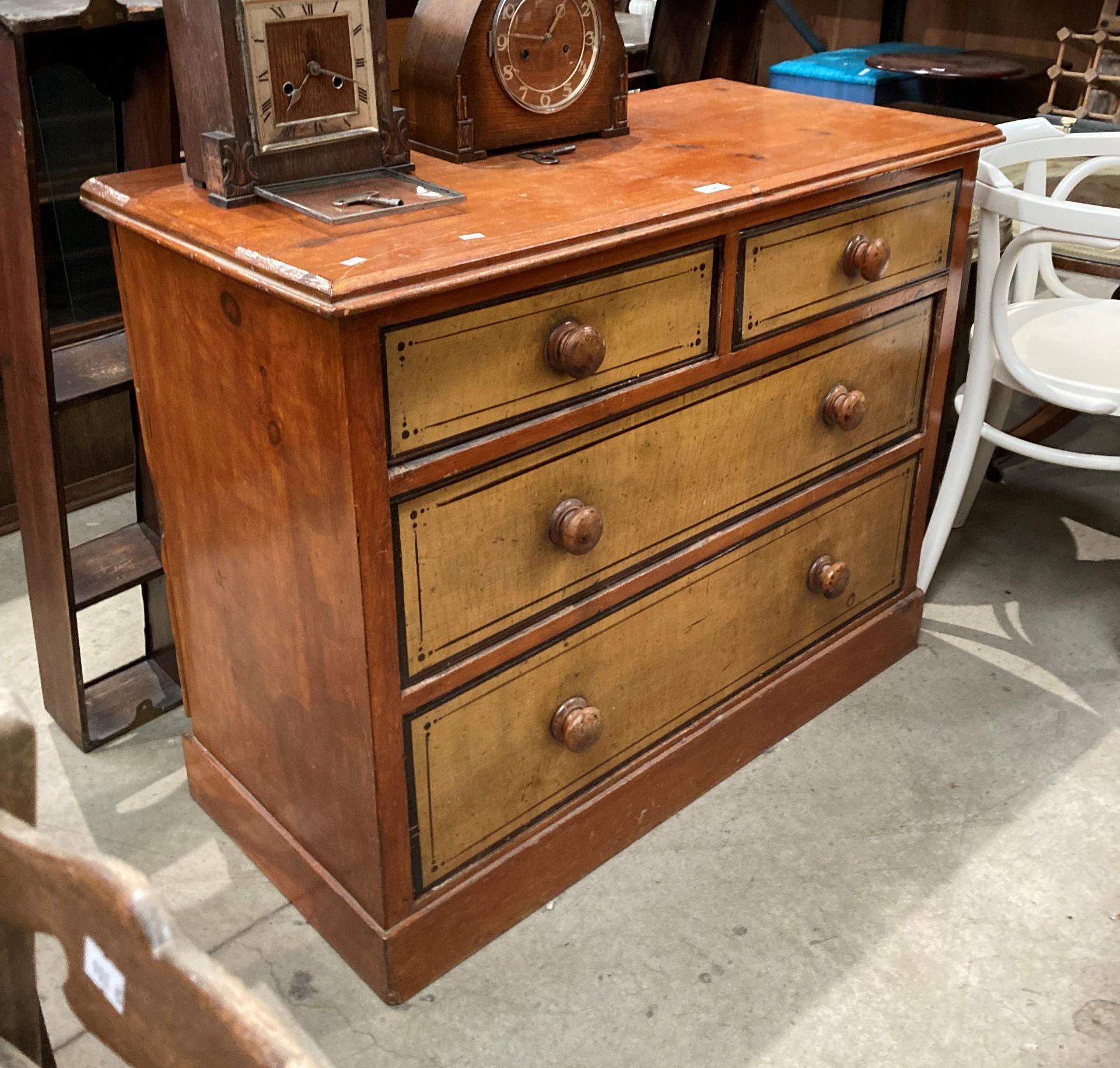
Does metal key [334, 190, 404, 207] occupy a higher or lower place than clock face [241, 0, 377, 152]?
lower

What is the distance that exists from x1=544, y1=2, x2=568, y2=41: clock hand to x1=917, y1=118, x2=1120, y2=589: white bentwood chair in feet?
3.08

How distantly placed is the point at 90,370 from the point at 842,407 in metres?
1.32

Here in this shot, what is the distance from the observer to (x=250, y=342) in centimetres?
152

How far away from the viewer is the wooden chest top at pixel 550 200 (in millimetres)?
1393

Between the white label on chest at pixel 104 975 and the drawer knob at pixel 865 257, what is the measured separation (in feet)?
5.16

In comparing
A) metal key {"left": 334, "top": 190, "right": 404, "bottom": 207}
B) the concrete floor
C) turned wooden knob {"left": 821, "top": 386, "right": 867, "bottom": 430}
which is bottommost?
the concrete floor

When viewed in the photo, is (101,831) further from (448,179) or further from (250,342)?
(448,179)

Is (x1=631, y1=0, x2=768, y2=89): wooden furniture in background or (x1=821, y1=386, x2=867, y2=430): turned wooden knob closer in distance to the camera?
(x1=821, y1=386, x2=867, y2=430): turned wooden knob

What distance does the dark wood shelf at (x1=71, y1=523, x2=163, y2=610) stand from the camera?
2232mm

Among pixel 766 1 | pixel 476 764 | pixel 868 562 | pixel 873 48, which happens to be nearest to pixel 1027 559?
pixel 868 562

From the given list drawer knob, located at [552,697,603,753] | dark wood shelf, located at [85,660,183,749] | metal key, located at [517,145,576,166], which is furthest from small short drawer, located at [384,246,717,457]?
dark wood shelf, located at [85,660,183,749]

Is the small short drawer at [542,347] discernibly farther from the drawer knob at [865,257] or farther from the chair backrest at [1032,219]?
the chair backrest at [1032,219]

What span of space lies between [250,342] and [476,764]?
0.68 meters

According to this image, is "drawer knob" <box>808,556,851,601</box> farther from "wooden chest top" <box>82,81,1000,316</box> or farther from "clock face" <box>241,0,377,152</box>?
"clock face" <box>241,0,377,152</box>
